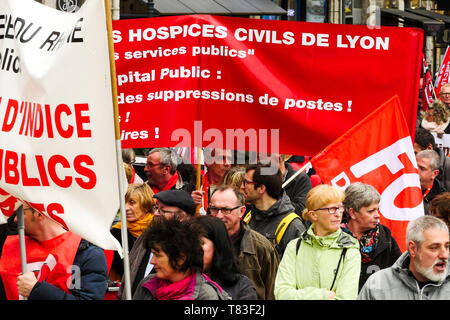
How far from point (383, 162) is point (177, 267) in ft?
7.45

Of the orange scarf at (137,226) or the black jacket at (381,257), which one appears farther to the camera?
the orange scarf at (137,226)

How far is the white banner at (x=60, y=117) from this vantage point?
5.01 m

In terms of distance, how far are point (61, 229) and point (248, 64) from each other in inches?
83.0

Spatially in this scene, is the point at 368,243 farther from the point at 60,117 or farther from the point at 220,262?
the point at 60,117

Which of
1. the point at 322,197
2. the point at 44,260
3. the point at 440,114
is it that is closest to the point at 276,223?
the point at 322,197

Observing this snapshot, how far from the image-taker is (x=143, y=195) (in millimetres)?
7258

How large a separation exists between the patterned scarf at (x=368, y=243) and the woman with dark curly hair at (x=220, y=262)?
121 cm

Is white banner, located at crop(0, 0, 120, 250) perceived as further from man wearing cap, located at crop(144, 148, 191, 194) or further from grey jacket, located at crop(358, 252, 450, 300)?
man wearing cap, located at crop(144, 148, 191, 194)

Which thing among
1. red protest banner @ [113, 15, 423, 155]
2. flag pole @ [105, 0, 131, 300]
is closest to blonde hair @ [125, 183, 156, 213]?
red protest banner @ [113, 15, 423, 155]

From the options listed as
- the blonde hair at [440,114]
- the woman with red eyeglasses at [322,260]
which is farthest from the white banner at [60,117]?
the blonde hair at [440,114]

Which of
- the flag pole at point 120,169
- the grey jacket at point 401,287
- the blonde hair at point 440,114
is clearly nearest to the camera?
the flag pole at point 120,169

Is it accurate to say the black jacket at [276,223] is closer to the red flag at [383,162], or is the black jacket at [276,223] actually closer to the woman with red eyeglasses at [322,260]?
the red flag at [383,162]
